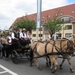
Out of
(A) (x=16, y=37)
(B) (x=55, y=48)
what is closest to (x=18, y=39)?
(A) (x=16, y=37)

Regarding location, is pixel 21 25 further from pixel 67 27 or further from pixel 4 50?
pixel 4 50

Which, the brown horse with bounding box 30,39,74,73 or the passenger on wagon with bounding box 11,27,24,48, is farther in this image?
the passenger on wagon with bounding box 11,27,24,48

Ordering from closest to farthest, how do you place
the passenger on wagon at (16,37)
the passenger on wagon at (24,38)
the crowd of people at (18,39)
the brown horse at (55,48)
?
the brown horse at (55,48), the passenger on wagon at (16,37), the crowd of people at (18,39), the passenger on wagon at (24,38)

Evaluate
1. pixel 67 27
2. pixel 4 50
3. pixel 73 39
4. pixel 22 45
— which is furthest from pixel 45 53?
pixel 67 27

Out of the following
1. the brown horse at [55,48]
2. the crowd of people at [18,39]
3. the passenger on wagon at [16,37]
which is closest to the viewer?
the brown horse at [55,48]

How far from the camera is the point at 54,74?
284 inches

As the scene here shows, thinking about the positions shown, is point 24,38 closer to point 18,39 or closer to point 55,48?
point 18,39

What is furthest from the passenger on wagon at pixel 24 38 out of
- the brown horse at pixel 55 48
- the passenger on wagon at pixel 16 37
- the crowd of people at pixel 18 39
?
the brown horse at pixel 55 48

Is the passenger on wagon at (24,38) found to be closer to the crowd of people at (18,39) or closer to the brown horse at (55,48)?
the crowd of people at (18,39)

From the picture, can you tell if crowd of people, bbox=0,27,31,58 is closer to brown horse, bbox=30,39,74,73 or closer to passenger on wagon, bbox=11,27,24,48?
passenger on wagon, bbox=11,27,24,48

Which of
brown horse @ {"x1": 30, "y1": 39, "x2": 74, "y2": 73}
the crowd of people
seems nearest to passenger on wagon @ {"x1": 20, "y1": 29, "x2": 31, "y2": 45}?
the crowd of people

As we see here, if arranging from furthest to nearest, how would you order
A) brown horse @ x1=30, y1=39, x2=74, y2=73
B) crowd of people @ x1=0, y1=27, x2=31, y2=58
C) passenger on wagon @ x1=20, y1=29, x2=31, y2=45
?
passenger on wagon @ x1=20, y1=29, x2=31, y2=45
crowd of people @ x1=0, y1=27, x2=31, y2=58
brown horse @ x1=30, y1=39, x2=74, y2=73

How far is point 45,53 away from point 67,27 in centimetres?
4943

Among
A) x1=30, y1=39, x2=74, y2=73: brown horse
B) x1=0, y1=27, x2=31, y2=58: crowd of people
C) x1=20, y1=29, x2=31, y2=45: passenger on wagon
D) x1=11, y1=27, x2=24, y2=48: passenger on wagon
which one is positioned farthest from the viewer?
x1=20, y1=29, x2=31, y2=45: passenger on wagon
